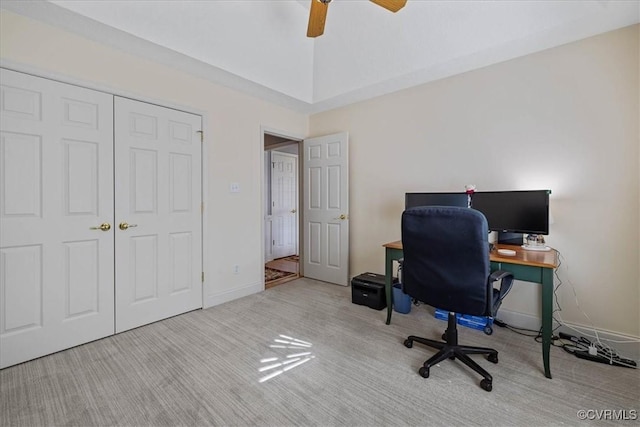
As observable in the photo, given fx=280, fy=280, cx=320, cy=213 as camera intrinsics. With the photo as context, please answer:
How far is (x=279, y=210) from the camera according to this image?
19.5 ft

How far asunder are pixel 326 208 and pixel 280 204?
2180 mm

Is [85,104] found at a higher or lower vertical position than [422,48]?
lower

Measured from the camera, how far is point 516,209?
238 cm

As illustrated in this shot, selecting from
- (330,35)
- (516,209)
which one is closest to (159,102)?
(330,35)

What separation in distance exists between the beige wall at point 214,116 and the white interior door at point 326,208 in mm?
593

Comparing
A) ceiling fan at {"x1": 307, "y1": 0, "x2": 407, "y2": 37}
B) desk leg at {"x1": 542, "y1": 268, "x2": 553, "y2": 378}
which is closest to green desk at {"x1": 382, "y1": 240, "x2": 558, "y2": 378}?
desk leg at {"x1": 542, "y1": 268, "x2": 553, "y2": 378}

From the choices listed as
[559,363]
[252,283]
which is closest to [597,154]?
[559,363]

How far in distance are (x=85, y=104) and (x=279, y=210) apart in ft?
12.8

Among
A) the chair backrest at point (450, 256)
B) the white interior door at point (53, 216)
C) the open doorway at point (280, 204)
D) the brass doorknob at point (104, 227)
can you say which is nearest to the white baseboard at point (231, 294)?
the white interior door at point (53, 216)

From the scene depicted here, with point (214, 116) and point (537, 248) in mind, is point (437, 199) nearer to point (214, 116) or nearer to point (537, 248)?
point (537, 248)

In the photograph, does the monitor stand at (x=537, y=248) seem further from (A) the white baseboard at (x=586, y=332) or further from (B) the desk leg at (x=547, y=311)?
(A) the white baseboard at (x=586, y=332)

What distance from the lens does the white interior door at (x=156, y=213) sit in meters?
2.51

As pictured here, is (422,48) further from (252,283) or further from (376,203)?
(252,283)

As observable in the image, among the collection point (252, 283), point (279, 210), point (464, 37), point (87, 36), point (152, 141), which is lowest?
point (252, 283)
